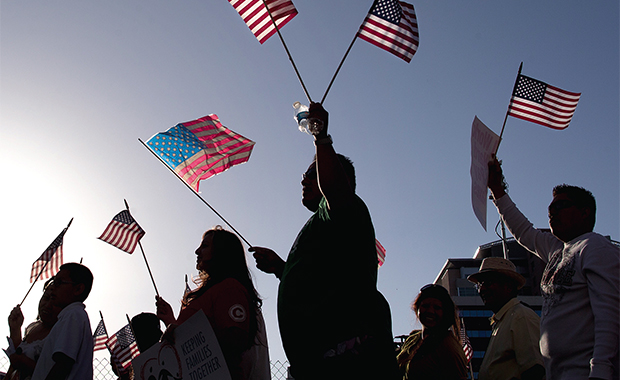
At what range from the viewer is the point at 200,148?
21.1ft

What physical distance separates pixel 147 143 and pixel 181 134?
0.42 m

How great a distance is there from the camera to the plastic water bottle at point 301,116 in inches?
104

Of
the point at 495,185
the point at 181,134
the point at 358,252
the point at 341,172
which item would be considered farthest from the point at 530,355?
the point at 181,134

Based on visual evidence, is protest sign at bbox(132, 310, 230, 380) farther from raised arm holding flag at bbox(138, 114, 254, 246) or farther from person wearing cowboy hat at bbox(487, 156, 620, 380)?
raised arm holding flag at bbox(138, 114, 254, 246)

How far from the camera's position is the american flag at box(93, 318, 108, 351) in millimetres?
10945

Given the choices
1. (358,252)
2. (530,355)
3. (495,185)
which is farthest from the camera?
(495,185)

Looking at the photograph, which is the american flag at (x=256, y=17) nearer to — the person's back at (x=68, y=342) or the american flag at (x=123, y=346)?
the person's back at (x=68, y=342)

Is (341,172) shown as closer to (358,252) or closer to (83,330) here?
(358,252)

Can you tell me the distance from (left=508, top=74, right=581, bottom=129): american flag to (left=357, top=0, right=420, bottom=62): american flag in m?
1.50

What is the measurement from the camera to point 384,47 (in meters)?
5.22

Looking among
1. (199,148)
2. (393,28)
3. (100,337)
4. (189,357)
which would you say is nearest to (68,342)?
(189,357)

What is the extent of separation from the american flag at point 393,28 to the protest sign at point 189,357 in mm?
3197

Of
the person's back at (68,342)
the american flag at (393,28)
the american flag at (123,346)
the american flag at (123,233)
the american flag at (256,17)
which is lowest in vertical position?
the person's back at (68,342)

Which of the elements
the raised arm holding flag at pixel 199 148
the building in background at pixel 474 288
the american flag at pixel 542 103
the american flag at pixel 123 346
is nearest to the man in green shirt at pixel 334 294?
the raised arm holding flag at pixel 199 148
